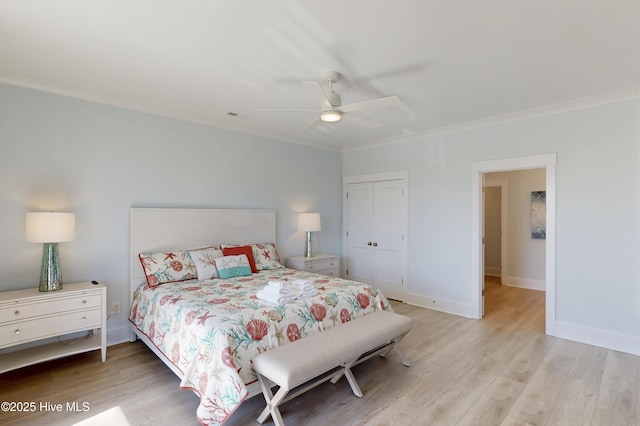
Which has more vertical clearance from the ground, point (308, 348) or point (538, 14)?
point (538, 14)

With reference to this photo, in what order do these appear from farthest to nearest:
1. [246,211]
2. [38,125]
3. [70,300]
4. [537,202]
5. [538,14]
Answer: [537,202] → [246,211] → [38,125] → [70,300] → [538,14]

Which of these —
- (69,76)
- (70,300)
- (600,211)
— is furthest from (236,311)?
(600,211)

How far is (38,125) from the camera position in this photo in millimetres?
3078

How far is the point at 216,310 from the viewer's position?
245 centimetres

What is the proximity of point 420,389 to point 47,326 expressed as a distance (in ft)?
10.3

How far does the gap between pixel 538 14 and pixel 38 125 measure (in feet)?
13.8

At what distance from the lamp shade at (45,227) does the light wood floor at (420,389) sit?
3.86 ft

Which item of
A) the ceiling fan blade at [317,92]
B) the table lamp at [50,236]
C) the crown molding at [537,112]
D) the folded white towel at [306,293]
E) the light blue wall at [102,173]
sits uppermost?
the crown molding at [537,112]

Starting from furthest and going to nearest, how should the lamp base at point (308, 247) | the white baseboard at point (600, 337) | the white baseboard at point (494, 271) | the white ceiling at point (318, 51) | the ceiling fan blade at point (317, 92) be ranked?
the white baseboard at point (494, 271) < the lamp base at point (308, 247) < the white baseboard at point (600, 337) < the ceiling fan blade at point (317, 92) < the white ceiling at point (318, 51)

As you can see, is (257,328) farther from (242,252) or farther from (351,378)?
(242,252)

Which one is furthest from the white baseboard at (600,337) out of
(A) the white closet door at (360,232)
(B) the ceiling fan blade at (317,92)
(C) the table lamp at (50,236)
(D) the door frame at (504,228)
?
(C) the table lamp at (50,236)

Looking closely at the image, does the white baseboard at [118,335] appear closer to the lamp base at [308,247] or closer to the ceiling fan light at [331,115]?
the lamp base at [308,247]

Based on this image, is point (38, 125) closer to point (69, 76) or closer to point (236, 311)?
point (69, 76)

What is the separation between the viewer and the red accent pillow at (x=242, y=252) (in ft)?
13.0
